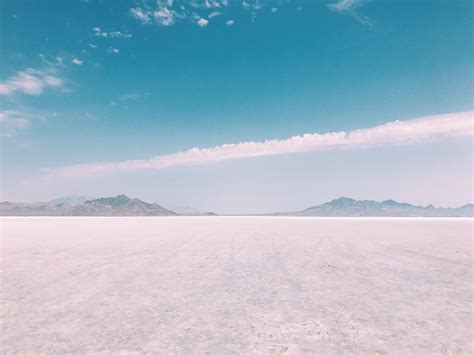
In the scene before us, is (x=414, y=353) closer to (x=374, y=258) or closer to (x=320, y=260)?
(x=320, y=260)

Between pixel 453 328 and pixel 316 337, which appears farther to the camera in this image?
pixel 453 328

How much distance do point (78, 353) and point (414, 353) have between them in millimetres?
4441

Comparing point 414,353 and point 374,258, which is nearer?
point 414,353

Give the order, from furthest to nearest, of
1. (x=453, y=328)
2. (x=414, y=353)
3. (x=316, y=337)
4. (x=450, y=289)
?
(x=450, y=289), (x=453, y=328), (x=316, y=337), (x=414, y=353)

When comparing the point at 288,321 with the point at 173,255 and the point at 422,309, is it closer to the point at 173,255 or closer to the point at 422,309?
the point at 422,309

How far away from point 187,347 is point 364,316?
10.3 ft

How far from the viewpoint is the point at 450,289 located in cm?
790

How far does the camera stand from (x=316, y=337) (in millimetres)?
5094

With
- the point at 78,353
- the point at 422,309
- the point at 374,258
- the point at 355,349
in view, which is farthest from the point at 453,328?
the point at 374,258

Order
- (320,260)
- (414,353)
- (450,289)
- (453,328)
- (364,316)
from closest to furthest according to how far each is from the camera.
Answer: (414,353) < (453,328) < (364,316) < (450,289) < (320,260)

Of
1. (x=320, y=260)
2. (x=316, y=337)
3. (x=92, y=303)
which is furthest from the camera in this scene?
(x=320, y=260)

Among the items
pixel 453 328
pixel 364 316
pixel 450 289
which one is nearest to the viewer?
pixel 453 328

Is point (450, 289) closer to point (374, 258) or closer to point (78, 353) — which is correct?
point (374, 258)

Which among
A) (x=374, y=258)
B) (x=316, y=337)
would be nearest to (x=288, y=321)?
(x=316, y=337)
